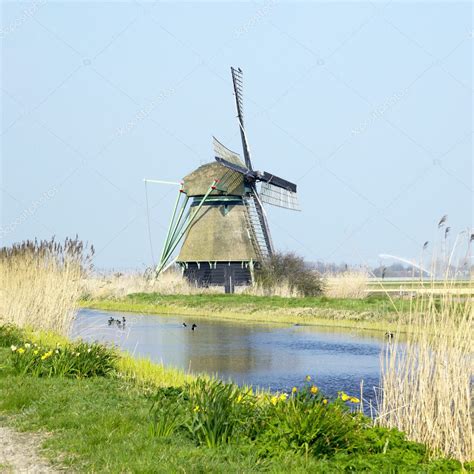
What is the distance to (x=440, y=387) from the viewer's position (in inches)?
265

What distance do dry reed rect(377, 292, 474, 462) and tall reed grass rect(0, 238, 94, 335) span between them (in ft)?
29.3

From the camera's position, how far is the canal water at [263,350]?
1332cm

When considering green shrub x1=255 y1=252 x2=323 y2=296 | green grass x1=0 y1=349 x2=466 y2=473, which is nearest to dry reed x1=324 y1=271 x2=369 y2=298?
green shrub x1=255 y1=252 x2=323 y2=296

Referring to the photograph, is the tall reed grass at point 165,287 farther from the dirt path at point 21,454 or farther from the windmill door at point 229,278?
the dirt path at point 21,454

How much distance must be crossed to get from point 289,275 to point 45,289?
2094cm

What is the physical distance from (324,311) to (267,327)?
3100mm

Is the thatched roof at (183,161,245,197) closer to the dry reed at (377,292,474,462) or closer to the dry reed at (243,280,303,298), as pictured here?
the dry reed at (243,280,303,298)

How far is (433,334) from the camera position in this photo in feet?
23.1

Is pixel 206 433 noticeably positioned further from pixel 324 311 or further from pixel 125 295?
pixel 125 295

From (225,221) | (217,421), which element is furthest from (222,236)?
(217,421)

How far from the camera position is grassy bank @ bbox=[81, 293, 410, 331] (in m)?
24.5

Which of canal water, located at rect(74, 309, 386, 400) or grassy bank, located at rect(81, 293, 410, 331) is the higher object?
grassy bank, located at rect(81, 293, 410, 331)

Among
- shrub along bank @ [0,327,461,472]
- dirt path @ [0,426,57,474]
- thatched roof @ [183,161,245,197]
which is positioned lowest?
dirt path @ [0,426,57,474]

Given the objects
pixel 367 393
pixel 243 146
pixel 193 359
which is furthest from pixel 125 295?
pixel 367 393
